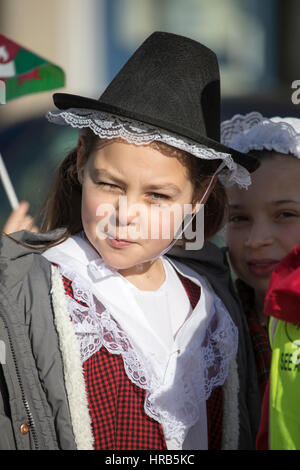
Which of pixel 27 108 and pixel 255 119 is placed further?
pixel 27 108

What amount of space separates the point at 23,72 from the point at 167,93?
3.29ft

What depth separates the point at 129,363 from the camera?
169cm

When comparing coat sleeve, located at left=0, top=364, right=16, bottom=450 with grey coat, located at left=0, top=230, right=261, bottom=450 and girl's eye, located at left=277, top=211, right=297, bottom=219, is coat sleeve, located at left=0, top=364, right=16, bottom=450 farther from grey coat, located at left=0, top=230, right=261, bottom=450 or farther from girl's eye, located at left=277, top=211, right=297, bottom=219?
girl's eye, located at left=277, top=211, right=297, bottom=219

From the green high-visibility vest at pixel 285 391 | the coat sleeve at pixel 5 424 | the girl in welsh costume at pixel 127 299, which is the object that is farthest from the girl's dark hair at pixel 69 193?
the green high-visibility vest at pixel 285 391

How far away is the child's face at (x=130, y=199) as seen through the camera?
65.6 inches

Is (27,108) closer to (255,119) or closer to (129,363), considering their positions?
(255,119)

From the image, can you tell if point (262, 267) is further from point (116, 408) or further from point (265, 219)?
point (116, 408)

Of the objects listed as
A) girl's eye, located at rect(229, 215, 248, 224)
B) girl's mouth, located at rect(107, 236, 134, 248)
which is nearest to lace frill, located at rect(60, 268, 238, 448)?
girl's mouth, located at rect(107, 236, 134, 248)

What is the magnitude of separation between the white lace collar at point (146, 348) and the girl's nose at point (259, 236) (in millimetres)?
376

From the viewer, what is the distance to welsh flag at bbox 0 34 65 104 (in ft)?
7.99

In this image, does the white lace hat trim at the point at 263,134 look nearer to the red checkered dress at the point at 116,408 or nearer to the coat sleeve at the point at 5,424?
the red checkered dress at the point at 116,408

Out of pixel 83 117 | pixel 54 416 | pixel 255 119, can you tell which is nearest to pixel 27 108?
pixel 255 119

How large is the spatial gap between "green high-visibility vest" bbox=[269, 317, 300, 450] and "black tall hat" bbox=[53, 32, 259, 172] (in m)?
0.58
